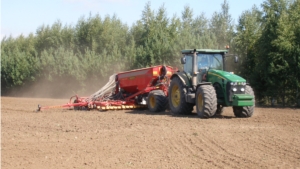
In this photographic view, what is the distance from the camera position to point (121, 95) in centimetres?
1792

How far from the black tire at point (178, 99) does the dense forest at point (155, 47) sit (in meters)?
6.97

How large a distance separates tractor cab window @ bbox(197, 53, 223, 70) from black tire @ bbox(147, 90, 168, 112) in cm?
226

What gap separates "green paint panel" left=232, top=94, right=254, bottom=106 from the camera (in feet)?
39.5

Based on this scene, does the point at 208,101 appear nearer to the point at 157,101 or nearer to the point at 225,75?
the point at 225,75

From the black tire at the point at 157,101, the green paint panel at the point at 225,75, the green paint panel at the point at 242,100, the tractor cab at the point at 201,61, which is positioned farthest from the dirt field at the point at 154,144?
the black tire at the point at 157,101

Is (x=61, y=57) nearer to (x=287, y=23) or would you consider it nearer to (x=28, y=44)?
(x=28, y=44)

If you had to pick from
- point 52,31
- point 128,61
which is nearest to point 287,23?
point 128,61

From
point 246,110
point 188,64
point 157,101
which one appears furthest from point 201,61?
point 157,101

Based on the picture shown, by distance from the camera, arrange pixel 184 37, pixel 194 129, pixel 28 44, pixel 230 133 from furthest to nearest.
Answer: pixel 28 44, pixel 184 37, pixel 194 129, pixel 230 133

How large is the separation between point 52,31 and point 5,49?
1036cm

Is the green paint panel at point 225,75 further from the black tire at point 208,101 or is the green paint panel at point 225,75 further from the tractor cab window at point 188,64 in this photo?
the tractor cab window at point 188,64

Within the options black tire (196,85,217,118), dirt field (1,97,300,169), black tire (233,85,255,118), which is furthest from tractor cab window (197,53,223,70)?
dirt field (1,97,300,169)

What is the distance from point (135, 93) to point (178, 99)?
3.45m

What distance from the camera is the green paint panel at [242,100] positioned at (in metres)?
12.0
